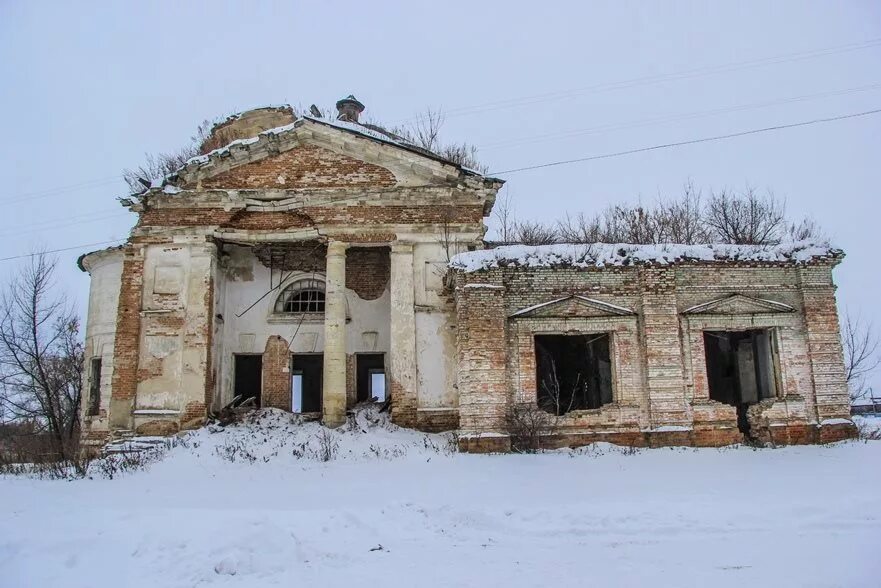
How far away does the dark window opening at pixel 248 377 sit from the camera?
17250mm

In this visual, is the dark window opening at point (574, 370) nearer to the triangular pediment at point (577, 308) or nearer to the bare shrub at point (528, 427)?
the triangular pediment at point (577, 308)

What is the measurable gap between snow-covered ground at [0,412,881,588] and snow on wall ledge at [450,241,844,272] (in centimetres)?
378

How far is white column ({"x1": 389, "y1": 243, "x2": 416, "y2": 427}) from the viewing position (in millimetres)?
14516

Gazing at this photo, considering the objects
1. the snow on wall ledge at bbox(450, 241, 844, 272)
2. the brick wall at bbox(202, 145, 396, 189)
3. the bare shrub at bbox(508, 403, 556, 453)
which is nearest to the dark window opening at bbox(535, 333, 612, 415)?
the bare shrub at bbox(508, 403, 556, 453)

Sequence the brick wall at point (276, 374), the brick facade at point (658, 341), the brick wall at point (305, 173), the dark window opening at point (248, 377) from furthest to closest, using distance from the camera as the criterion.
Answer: the dark window opening at point (248, 377), the brick wall at point (276, 374), the brick wall at point (305, 173), the brick facade at point (658, 341)

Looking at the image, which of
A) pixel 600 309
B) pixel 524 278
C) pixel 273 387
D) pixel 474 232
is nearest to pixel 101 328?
pixel 273 387

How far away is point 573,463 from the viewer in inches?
419

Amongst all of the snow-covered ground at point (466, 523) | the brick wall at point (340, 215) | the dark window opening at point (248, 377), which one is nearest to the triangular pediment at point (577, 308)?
the snow-covered ground at point (466, 523)

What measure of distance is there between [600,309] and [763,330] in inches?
143

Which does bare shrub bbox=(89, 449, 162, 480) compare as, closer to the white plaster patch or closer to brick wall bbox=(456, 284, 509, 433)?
the white plaster patch

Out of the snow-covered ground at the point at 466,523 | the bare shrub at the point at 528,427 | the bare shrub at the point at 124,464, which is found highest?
the bare shrub at the point at 528,427

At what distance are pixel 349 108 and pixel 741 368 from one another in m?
13.6

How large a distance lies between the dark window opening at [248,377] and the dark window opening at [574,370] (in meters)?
7.34

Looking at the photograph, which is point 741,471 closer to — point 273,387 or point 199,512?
point 199,512
